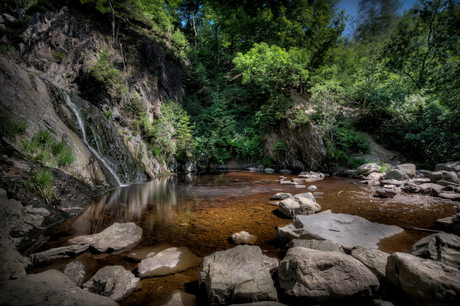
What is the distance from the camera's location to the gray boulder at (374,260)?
5.56 feet

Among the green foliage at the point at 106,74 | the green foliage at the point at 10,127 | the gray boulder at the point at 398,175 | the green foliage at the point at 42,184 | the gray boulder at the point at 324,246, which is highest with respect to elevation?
the green foliage at the point at 106,74

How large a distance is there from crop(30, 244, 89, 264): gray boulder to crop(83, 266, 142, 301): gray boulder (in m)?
0.80

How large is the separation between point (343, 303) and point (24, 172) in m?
5.41

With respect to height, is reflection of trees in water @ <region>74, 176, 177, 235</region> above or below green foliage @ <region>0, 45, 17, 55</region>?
below

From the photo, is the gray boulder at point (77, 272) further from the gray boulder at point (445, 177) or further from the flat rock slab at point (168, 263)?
the gray boulder at point (445, 177)

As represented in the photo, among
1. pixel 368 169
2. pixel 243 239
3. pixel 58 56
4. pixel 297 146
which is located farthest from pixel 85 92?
pixel 368 169

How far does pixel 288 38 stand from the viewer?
15.1 meters

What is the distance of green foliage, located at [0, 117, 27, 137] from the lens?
398cm

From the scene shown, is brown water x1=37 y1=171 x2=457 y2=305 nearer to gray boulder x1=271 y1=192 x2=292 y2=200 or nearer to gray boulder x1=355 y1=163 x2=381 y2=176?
gray boulder x1=271 y1=192 x2=292 y2=200

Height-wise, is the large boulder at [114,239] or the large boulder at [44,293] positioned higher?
the large boulder at [44,293]

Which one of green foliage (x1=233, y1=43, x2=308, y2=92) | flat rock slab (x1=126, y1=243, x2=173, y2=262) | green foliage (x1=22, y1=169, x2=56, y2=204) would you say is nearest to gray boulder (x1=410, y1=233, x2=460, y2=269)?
flat rock slab (x1=126, y1=243, x2=173, y2=262)

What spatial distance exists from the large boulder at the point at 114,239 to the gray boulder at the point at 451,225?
5.36 meters

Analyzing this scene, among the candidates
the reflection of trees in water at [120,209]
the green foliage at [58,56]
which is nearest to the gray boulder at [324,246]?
the reflection of trees in water at [120,209]

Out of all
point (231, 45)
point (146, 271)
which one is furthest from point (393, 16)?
point (146, 271)
